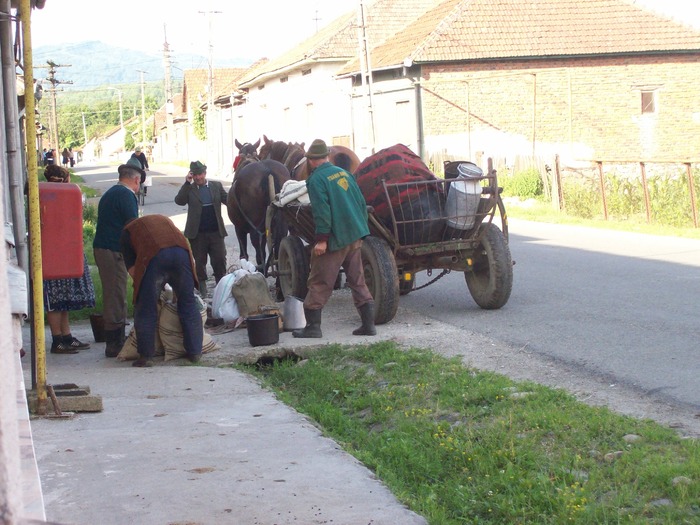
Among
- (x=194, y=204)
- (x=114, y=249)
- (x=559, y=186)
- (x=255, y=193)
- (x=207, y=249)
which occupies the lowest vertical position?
(x=207, y=249)

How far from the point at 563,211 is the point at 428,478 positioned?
17945 mm

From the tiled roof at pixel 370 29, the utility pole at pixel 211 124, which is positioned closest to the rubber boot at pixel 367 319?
the tiled roof at pixel 370 29

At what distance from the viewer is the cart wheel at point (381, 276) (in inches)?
372

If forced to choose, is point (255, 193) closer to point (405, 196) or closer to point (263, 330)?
point (405, 196)

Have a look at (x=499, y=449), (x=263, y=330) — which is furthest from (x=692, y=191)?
(x=499, y=449)

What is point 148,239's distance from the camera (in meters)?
8.48

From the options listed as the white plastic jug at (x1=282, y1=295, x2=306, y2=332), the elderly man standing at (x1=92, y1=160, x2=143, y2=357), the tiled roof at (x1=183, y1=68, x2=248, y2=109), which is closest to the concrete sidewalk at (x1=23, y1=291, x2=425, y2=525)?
the elderly man standing at (x1=92, y1=160, x2=143, y2=357)

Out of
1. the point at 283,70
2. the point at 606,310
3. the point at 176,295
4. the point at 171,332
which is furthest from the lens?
the point at 283,70

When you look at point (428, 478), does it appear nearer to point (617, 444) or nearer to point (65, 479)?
point (617, 444)

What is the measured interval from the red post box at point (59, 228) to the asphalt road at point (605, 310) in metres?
3.74

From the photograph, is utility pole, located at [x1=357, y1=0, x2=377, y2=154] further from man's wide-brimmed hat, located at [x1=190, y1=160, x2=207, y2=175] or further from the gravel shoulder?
the gravel shoulder

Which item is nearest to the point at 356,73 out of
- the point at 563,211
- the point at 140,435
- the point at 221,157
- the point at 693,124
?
the point at 693,124

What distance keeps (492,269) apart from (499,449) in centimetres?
488

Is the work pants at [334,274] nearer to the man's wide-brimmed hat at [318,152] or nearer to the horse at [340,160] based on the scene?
the man's wide-brimmed hat at [318,152]
